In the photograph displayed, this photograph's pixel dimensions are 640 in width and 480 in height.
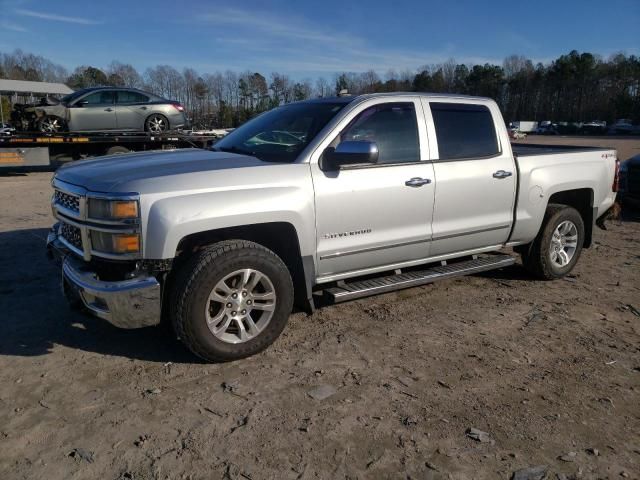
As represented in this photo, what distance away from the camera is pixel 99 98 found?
1457 centimetres

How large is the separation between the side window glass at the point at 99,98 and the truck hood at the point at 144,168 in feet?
37.1

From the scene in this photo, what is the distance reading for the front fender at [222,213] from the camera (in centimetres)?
338

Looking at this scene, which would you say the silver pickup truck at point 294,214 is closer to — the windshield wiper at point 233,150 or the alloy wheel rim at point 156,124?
the windshield wiper at point 233,150

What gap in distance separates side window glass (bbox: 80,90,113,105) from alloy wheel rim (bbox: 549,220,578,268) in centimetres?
1270

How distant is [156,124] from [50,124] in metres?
2.78

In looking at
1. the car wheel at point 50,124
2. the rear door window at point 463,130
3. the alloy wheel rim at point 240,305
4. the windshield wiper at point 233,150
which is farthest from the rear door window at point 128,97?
the alloy wheel rim at point 240,305

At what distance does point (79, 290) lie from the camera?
3537mm

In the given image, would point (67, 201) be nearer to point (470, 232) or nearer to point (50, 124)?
point (470, 232)

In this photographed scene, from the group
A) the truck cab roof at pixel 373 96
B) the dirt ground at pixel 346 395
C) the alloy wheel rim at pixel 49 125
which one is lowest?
the dirt ground at pixel 346 395

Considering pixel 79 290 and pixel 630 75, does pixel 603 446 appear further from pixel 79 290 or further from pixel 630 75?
pixel 630 75

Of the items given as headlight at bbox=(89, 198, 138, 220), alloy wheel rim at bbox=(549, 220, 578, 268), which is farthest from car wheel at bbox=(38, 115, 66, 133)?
alloy wheel rim at bbox=(549, 220, 578, 268)

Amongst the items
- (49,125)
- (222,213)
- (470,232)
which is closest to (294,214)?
(222,213)

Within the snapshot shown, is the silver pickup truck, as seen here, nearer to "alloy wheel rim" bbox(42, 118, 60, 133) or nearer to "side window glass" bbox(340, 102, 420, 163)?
"side window glass" bbox(340, 102, 420, 163)

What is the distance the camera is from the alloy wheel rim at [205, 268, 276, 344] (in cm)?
368
